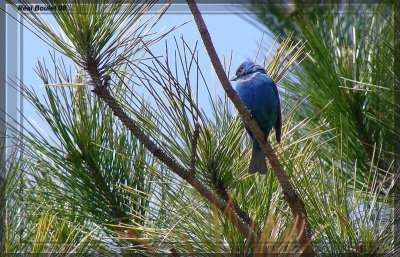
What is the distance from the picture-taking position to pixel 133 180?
2.21m

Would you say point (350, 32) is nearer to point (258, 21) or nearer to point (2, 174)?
point (258, 21)

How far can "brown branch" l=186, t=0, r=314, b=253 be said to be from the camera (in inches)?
65.1

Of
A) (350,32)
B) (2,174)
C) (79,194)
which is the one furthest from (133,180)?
(350,32)

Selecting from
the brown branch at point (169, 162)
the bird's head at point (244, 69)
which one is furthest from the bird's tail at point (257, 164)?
the bird's head at point (244, 69)

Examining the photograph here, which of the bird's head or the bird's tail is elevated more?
the bird's head

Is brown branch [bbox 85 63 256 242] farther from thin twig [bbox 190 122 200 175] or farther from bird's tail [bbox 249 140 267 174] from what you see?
bird's tail [bbox 249 140 267 174]

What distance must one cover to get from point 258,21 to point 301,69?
17cm

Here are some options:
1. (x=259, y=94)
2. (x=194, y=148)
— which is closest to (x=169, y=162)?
(x=194, y=148)

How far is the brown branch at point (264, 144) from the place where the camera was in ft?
5.42

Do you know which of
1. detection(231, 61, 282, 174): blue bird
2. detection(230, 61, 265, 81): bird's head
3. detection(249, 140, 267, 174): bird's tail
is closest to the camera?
detection(249, 140, 267, 174): bird's tail

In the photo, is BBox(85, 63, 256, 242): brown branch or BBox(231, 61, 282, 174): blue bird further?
BBox(231, 61, 282, 174): blue bird

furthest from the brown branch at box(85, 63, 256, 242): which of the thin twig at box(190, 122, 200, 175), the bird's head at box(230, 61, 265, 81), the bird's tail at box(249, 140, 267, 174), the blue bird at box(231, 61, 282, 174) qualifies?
the bird's head at box(230, 61, 265, 81)

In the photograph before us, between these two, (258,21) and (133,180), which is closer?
(133,180)

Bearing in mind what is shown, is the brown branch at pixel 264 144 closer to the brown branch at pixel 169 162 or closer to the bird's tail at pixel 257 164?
the brown branch at pixel 169 162
